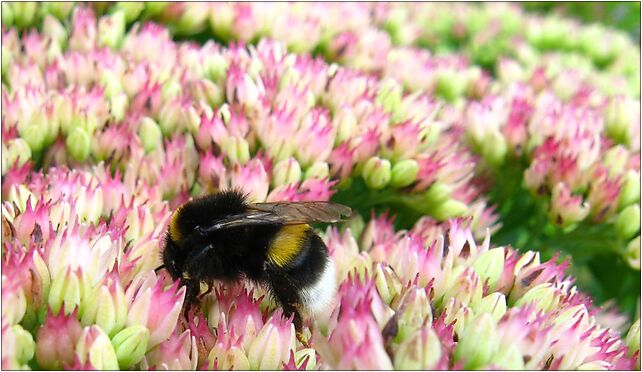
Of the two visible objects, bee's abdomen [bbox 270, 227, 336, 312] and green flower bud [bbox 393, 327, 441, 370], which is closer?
green flower bud [bbox 393, 327, 441, 370]

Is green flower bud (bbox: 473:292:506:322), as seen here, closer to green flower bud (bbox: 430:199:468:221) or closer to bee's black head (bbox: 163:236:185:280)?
bee's black head (bbox: 163:236:185:280)

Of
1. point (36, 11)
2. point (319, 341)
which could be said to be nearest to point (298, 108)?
point (319, 341)

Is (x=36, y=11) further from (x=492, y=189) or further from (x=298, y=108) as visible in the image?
(x=492, y=189)

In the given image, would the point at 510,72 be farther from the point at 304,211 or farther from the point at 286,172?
the point at 304,211

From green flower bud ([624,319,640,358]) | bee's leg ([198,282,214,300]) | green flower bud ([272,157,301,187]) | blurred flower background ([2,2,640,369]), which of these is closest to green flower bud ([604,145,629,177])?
blurred flower background ([2,2,640,369])

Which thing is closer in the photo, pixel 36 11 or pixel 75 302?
pixel 75 302

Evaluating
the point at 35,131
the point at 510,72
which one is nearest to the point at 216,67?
the point at 35,131
